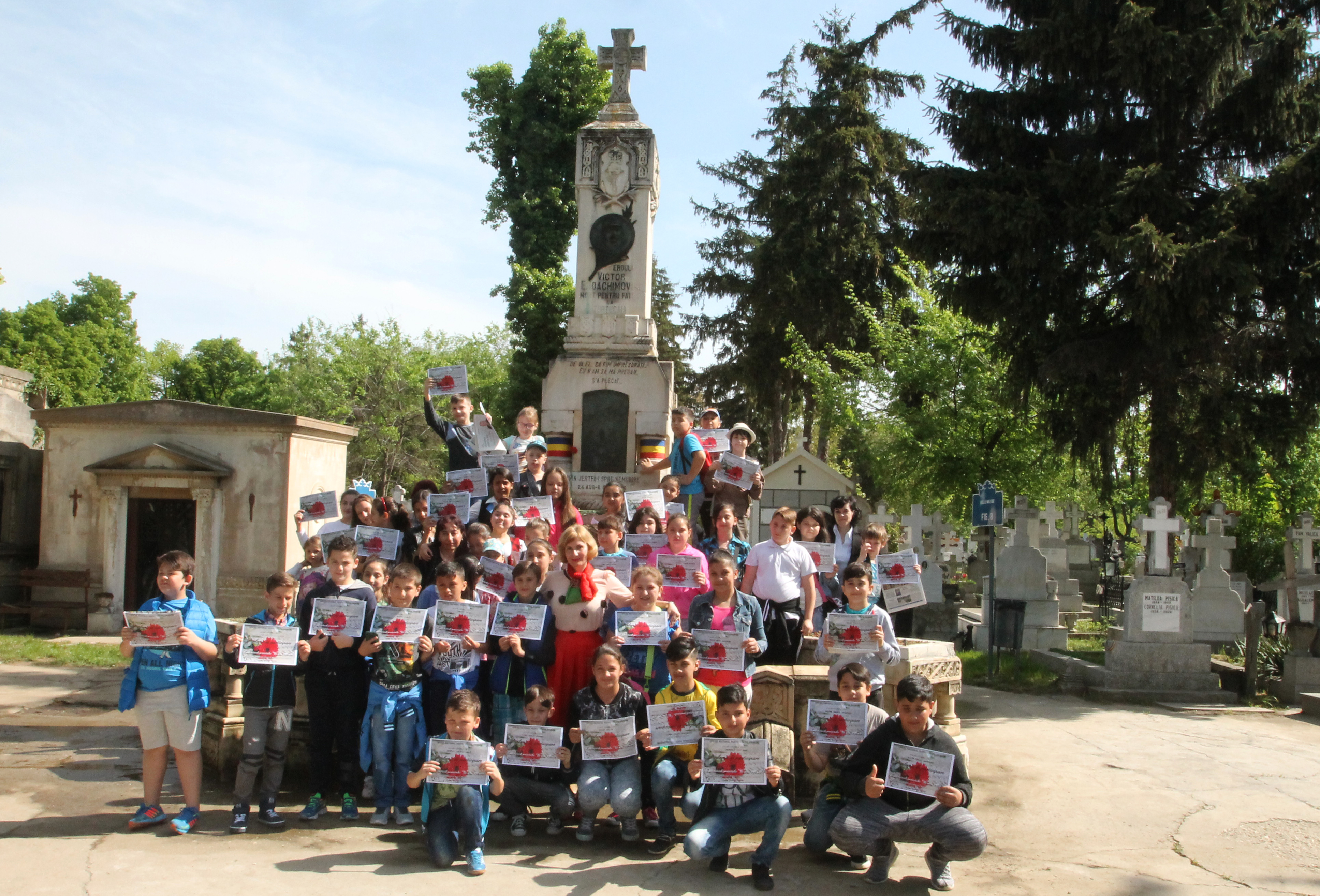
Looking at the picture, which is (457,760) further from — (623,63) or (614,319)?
(623,63)

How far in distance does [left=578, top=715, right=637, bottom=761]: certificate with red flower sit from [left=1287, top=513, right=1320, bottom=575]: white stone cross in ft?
37.4

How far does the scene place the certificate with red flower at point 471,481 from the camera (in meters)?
9.66

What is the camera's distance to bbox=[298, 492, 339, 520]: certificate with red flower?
9461mm

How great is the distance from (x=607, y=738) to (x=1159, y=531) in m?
9.89

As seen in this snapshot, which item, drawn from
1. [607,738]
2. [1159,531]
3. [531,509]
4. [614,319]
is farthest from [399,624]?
[1159,531]

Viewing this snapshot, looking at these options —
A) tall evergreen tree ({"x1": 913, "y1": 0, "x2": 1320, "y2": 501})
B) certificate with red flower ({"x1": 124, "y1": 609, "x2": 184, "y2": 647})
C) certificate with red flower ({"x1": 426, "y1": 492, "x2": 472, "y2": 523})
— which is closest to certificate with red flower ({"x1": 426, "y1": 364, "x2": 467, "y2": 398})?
certificate with red flower ({"x1": 426, "y1": 492, "x2": 472, "y2": 523})

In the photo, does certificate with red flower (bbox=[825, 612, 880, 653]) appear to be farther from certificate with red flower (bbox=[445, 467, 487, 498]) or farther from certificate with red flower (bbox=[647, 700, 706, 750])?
certificate with red flower (bbox=[445, 467, 487, 498])

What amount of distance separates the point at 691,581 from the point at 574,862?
2266mm

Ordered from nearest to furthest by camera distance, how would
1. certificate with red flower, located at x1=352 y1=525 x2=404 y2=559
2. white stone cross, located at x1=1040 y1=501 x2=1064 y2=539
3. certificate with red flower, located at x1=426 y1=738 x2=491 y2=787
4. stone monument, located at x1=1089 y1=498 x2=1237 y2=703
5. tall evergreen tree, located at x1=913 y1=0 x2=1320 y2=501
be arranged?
certificate with red flower, located at x1=426 y1=738 x2=491 y2=787
certificate with red flower, located at x1=352 y1=525 x2=404 y2=559
stone monument, located at x1=1089 y1=498 x2=1237 y2=703
tall evergreen tree, located at x1=913 y1=0 x2=1320 y2=501
white stone cross, located at x1=1040 y1=501 x2=1064 y2=539

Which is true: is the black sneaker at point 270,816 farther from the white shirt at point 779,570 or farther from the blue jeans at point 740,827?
the white shirt at point 779,570

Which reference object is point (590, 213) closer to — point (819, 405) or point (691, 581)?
point (691, 581)

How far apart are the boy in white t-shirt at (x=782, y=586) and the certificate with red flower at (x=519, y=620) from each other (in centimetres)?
184

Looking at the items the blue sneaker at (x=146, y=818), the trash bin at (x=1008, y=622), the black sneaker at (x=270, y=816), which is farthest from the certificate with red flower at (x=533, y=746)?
the trash bin at (x=1008, y=622)

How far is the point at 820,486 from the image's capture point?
1981 cm
